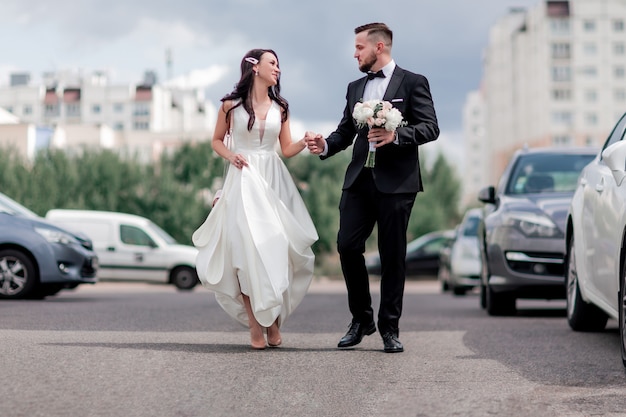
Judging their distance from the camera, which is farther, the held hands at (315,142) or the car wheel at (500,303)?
the car wheel at (500,303)

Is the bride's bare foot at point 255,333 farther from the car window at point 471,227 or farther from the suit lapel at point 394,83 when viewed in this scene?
the car window at point 471,227

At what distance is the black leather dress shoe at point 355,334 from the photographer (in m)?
8.07

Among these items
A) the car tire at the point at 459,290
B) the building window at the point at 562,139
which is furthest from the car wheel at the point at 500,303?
the building window at the point at 562,139

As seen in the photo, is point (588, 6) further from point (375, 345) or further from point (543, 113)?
point (375, 345)

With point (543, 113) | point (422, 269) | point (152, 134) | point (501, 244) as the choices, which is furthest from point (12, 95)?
point (501, 244)

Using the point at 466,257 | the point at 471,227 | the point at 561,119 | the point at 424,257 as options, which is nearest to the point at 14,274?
the point at 466,257

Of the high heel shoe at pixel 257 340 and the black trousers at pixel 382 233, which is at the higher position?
the black trousers at pixel 382 233

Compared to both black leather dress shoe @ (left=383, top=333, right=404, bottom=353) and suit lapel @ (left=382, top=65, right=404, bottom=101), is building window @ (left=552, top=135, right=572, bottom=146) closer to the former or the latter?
suit lapel @ (left=382, top=65, right=404, bottom=101)

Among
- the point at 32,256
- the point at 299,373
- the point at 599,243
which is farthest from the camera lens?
the point at 32,256

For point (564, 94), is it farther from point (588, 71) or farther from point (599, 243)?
point (599, 243)

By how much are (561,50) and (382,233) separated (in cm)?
10810

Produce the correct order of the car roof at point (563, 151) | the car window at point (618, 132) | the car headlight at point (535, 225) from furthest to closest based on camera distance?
the car roof at point (563, 151), the car headlight at point (535, 225), the car window at point (618, 132)

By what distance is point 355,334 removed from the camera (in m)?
8.12

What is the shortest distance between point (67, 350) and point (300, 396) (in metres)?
2.18
